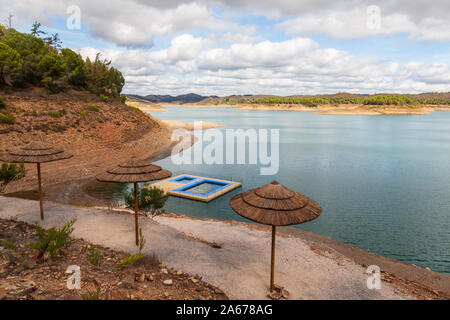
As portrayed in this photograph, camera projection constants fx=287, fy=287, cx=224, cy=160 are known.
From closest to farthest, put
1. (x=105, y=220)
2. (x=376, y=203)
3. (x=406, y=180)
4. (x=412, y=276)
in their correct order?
(x=412, y=276) < (x=105, y=220) < (x=376, y=203) < (x=406, y=180)

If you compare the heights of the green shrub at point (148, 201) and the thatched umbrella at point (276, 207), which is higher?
the thatched umbrella at point (276, 207)

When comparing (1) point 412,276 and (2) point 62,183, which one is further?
(2) point 62,183

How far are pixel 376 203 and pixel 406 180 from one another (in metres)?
8.97

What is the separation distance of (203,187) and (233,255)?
1512 cm

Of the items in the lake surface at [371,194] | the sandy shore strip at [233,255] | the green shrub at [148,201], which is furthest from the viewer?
the green shrub at [148,201]

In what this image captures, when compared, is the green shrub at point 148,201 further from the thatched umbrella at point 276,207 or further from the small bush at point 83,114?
the small bush at point 83,114

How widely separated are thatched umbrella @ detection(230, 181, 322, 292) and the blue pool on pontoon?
14663mm

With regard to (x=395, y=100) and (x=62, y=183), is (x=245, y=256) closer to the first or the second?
(x=62, y=183)

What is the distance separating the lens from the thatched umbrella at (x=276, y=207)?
7.23 m

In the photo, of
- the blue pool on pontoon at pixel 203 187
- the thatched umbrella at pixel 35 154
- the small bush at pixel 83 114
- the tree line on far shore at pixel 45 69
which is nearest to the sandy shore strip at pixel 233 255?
the thatched umbrella at pixel 35 154

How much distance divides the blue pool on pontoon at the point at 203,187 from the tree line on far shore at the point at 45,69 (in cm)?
3329

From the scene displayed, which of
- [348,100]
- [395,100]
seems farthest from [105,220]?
[348,100]

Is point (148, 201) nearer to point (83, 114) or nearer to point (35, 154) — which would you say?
point (35, 154)

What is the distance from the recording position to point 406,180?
1074 inches
